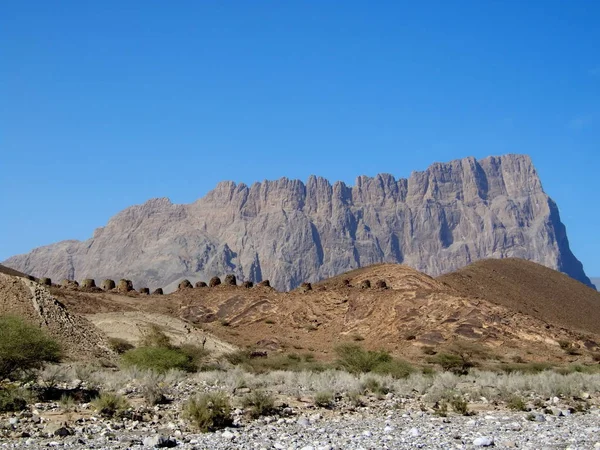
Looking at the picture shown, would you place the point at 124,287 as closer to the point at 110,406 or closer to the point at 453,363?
the point at 453,363

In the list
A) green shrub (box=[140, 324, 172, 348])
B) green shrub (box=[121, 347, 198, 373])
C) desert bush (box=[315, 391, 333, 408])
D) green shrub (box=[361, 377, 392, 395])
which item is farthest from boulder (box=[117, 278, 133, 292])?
desert bush (box=[315, 391, 333, 408])

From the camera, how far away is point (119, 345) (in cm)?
4694

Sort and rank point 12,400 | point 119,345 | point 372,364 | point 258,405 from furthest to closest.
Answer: point 119,345
point 372,364
point 258,405
point 12,400

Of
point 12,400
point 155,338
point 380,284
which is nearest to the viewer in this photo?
point 12,400

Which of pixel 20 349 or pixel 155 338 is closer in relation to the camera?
pixel 20 349

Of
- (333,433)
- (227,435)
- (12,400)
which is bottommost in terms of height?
(333,433)

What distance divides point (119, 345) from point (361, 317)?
27.1m

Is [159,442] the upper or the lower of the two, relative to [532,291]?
lower

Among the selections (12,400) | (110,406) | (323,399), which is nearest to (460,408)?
(323,399)

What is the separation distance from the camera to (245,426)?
778 inches

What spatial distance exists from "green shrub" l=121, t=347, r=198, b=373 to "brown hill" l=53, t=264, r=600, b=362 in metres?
19.5

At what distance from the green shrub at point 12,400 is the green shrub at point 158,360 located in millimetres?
13249

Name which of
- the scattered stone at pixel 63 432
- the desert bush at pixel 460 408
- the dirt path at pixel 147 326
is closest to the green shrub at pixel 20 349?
the scattered stone at pixel 63 432

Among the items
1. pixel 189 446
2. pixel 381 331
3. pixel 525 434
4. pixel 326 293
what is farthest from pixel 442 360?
pixel 189 446
